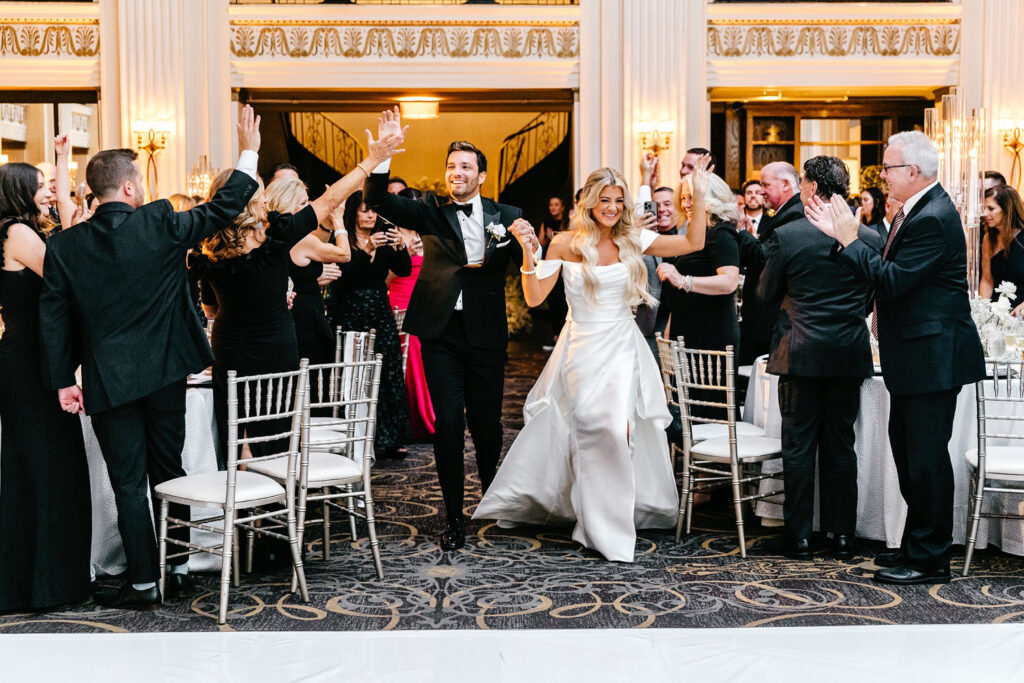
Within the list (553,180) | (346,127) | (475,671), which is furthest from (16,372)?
(346,127)

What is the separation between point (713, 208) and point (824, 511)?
5.49 ft

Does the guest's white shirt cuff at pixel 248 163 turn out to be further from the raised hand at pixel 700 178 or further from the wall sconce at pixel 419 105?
the wall sconce at pixel 419 105

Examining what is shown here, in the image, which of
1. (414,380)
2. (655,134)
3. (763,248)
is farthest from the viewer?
(655,134)

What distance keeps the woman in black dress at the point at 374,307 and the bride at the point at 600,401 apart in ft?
5.82

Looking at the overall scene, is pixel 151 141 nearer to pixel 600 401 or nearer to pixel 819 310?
pixel 600 401

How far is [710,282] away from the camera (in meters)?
5.57

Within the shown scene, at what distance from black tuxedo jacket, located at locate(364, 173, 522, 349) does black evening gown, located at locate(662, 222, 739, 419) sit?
1245mm

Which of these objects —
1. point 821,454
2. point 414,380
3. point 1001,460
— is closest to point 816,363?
point 821,454

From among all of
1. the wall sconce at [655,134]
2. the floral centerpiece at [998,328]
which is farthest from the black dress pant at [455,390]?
the wall sconce at [655,134]

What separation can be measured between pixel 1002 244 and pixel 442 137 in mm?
13131

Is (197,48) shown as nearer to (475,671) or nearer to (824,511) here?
(824,511)

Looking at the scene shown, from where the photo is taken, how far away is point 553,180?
54.5 ft

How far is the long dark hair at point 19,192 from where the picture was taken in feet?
12.5

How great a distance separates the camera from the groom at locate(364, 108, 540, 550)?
477 cm
